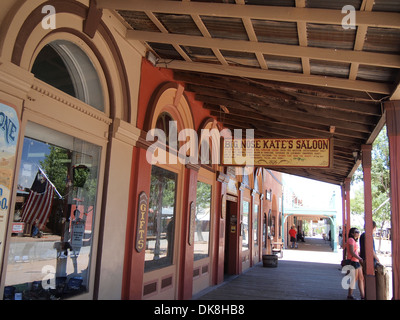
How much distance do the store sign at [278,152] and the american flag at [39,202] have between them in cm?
471

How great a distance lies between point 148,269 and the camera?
6199mm

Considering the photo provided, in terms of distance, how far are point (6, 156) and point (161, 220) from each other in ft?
12.5

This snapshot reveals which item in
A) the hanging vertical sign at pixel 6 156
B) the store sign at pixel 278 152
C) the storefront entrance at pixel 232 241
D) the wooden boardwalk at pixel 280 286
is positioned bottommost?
the wooden boardwalk at pixel 280 286

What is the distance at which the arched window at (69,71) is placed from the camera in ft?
13.9

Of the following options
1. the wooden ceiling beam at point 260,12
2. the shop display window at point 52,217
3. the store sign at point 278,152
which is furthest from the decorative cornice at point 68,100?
the store sign at point 278,152

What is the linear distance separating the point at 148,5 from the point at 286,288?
839cm

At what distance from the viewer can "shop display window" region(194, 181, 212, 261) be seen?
8555mm

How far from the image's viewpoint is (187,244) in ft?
25.0

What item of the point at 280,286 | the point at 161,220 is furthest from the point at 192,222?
the point at 280,286

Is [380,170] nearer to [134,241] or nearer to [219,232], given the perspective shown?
[219,232]

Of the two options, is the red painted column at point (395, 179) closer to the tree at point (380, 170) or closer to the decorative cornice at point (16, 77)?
the decorative cornice at point (16, 77)

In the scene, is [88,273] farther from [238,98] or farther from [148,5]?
[238,98]

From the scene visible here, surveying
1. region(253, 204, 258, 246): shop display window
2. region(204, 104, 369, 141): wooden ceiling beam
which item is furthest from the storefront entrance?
region(204, 104, 369, 141): wooden ceiling beam

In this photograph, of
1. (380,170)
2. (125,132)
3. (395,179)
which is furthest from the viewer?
(380,170)
